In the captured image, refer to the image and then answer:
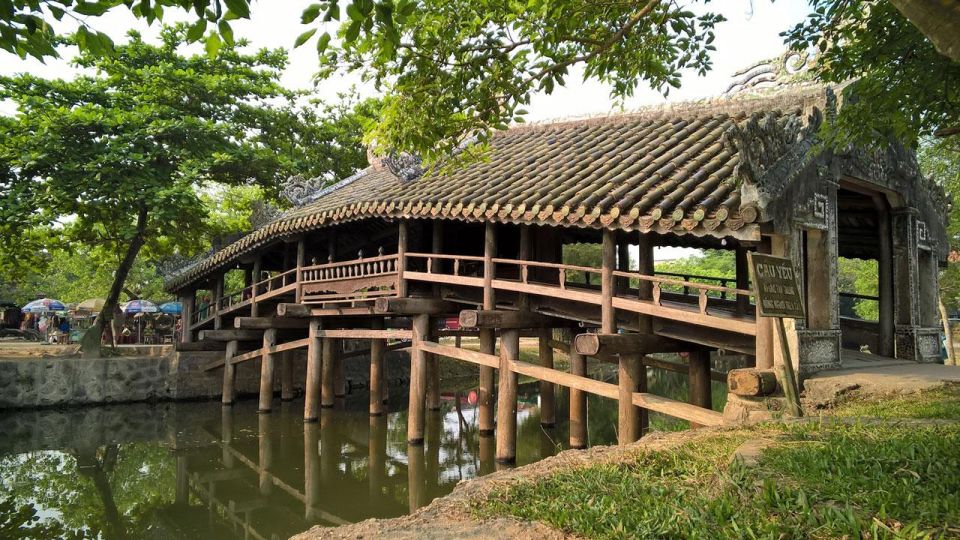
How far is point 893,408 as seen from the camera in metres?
5.15

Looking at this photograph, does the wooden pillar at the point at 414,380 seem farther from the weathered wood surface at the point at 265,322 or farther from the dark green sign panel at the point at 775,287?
the dark green sign panel at the point at 775,287

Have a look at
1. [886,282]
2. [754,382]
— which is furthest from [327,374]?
[886,282]

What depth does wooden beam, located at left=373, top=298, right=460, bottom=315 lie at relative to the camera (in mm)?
10070

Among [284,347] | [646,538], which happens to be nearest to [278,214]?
[284,347]

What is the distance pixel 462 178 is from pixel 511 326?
8.55ft

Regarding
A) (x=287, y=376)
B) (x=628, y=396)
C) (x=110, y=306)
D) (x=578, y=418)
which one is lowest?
(x=287, y=376)

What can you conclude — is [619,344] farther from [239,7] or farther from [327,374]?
[327,374]

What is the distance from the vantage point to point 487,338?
10547 mm

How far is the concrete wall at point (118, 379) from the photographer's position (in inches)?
565

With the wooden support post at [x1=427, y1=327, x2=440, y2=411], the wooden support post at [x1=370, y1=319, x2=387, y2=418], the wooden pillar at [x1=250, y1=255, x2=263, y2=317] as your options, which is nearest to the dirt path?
the wooden support post at [x1=370, y1=319, x2=387, y2=418]

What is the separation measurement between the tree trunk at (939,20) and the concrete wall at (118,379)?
54.3 ft

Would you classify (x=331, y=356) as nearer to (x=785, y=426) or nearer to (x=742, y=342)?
(x=742, y=342)

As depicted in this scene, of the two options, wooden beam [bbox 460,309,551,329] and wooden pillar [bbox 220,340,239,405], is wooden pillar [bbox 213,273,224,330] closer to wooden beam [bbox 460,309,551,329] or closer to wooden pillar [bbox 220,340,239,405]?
wooden pillar [bbox 220,340,239,405]

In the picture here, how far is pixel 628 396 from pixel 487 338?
3.54 m
